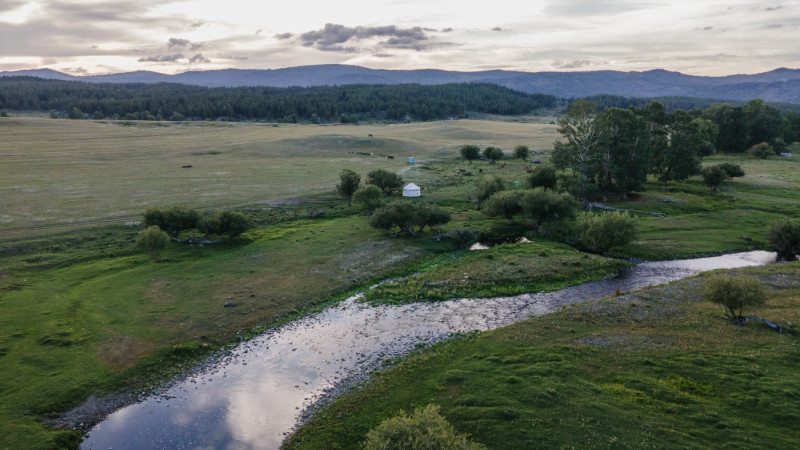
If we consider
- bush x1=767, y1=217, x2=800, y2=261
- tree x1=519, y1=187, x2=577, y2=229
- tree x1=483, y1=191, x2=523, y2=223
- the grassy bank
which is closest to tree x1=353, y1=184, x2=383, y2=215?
tree x1=483, y1=191, x2=523, y2=223

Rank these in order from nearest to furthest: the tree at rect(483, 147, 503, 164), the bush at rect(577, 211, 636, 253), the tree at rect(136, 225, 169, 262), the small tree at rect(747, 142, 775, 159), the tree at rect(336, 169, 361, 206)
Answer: the tree at rect(136, 225, 169, 262)
the bush at rect(577, 211, 636, 253)
the tree at rect(336, 169, 361, 206)
the tree at rect(483, 147, 503, 164)
the small tree at rect(747, 142, 775, 159)

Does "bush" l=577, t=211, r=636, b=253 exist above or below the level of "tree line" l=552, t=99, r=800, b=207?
below

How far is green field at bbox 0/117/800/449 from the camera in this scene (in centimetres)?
3406

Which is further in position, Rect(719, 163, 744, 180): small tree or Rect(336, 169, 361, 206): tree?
Rect(719, 163, 744, 180): small tree

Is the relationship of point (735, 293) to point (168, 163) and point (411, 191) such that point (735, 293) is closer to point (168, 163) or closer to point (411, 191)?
point (411, 191)

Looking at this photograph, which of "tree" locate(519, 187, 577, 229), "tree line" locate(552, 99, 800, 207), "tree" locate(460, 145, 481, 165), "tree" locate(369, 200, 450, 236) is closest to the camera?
"tree" locate(369, 200, 450, 236)

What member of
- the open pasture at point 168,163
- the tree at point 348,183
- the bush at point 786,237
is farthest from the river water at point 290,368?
the open pasture at point 168,163

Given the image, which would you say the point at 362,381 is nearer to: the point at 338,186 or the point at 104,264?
the point at 104,264

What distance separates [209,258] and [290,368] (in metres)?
27.6

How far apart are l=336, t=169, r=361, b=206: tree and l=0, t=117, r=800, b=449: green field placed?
300 cm

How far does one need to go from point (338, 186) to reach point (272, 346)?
160 feet

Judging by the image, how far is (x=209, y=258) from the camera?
55719 millimetres

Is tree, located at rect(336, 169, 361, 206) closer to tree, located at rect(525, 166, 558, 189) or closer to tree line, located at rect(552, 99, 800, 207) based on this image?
tree, located at rect(525, 166, 558, 189)

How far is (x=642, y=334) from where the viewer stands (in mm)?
35781
